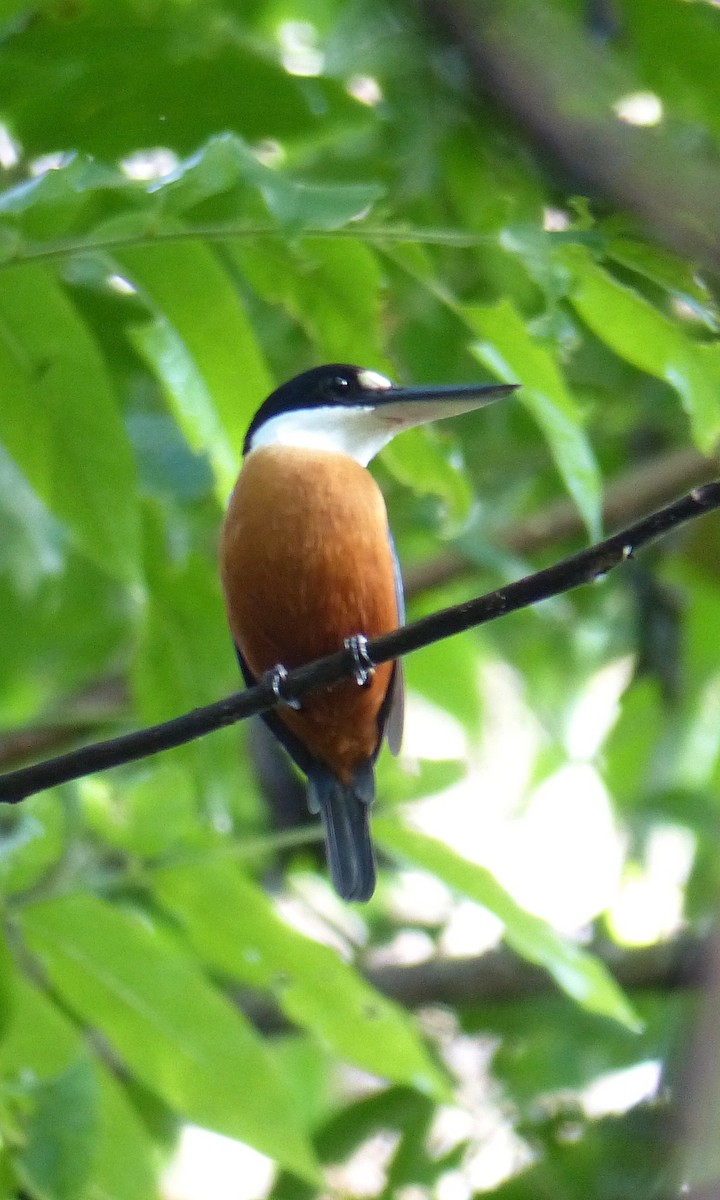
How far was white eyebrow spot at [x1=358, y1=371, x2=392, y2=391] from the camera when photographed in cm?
426

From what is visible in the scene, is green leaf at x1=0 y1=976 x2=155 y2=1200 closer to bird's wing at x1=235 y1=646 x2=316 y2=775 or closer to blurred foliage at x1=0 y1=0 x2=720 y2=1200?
blurred foliage at x1=0 y1=0 x2=720 y2=1200

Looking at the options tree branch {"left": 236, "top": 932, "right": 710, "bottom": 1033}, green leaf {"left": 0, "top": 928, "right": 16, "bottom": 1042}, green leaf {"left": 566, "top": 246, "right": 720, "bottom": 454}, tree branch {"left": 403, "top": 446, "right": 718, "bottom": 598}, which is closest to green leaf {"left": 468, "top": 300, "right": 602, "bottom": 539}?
green leaf {"left": 566, "top": 246, "right": 720, "bottom": 454}

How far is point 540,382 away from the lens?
304 centimetres

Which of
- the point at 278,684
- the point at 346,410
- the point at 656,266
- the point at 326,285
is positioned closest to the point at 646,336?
the point at 656,266

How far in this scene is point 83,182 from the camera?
106 inches

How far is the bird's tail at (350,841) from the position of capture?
3.93 m

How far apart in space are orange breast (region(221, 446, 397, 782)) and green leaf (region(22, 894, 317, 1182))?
859mm

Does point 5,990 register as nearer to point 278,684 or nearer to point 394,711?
point 278,684

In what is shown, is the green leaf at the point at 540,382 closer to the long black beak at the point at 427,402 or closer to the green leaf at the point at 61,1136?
the long black beak at the point at 427,402

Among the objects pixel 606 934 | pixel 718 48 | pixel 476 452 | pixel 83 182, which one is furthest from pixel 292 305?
pixel 606 934

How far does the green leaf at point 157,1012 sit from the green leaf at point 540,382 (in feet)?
4.38

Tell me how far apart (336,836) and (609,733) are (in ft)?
4.07

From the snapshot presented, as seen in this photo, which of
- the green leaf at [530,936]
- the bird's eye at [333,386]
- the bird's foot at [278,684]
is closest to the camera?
the bird's foot at [278,684]

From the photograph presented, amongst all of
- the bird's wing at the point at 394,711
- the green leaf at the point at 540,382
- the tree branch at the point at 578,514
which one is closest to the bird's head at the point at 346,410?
the bird's wing at the point at 394,711
